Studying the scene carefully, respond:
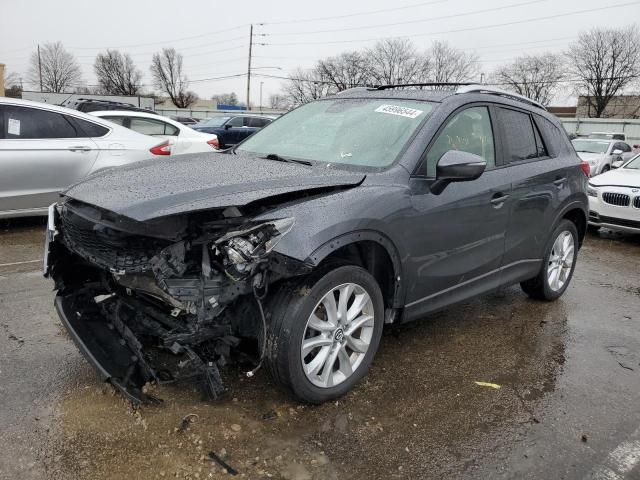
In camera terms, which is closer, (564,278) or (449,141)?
(449,141)

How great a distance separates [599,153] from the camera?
16266 mm

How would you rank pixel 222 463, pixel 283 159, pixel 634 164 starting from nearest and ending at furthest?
pixel 222 463 < pixel 283 159 < pixel 634 164

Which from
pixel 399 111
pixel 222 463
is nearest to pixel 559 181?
pixel 399 111

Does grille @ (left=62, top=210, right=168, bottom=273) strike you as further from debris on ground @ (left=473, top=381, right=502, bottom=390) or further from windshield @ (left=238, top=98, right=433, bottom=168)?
debris on ground @ (left=473, top=381, right=502, bottom=390)

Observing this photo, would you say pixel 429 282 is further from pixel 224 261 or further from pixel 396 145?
pixel 224 261

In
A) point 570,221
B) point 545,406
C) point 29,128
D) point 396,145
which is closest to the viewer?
point 545,406

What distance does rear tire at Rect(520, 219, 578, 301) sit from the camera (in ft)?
15.5

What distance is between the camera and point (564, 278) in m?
5.09

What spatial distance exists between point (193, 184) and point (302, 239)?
0.66 metres

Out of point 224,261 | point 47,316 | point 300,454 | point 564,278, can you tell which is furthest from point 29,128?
point 564,278

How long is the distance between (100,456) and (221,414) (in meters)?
0.62

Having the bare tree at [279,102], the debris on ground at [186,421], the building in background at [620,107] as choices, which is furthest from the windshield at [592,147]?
the bare tree at [279,102]

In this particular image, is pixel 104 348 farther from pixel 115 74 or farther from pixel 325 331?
pixel 115 74

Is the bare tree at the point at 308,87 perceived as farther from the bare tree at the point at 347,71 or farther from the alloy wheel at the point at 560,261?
the alloy wheel at the point at 560,261
